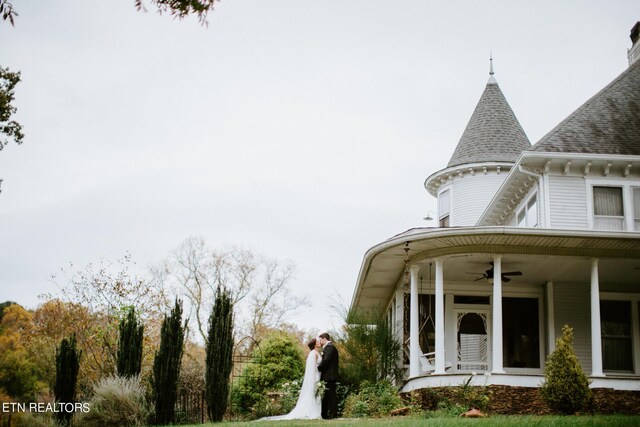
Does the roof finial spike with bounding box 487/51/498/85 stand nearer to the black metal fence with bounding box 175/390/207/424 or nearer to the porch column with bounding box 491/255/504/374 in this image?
the porch column with bounding box 491/255/504/374

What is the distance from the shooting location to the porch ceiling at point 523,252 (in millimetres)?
16891

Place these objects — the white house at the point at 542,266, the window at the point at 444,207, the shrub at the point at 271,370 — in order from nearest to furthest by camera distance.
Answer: the white house at the point at 542,266 → the shrub at the point at 271,370 → the window at the point at 444,207

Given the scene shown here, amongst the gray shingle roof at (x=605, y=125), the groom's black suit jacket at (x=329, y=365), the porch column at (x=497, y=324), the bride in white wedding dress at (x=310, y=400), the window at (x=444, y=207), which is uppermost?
the gray shingle roof at (x=605, y=125)

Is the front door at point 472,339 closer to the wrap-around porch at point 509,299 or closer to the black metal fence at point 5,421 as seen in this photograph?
the wrap-around porch at point 509,299

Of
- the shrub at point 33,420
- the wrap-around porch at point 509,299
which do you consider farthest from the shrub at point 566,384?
the shrub at point 33,420

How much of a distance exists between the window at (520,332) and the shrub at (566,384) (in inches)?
265

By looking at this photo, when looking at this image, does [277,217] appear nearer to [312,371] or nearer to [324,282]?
[324,282]

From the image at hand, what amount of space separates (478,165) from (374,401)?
12411mm

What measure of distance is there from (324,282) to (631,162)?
33112mm

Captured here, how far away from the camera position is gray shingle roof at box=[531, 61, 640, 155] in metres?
19.8

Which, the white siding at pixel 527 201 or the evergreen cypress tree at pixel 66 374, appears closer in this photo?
the evergreen cypress tree at pixel 66 374

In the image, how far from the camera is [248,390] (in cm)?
2683

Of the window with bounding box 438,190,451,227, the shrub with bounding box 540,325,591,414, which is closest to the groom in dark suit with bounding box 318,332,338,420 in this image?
the shrub with bounding box 540,325,591,414

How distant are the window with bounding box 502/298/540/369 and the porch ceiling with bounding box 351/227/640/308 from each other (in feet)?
2.90
